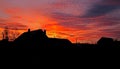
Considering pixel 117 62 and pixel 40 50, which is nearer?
pixel 40 50

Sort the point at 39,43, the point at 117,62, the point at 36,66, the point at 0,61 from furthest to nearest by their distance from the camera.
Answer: the point at 39,43
the point at 117,62
the point at 36,66
the point at 0,61

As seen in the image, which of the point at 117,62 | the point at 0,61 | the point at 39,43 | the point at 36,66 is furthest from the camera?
the point at 39,43

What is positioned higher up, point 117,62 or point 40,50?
point 40,50

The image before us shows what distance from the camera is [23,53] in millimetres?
13789

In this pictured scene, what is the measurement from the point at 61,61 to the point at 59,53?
0.60m

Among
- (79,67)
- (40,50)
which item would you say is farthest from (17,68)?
(79,67)

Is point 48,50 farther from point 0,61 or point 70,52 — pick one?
point 0,61

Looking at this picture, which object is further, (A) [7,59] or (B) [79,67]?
(B) [79,67]

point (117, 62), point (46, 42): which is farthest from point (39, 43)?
point (117, 62)

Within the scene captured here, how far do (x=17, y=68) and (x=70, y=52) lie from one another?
4026 mm

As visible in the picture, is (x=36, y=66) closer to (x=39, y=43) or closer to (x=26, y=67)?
(x=26, y=67)

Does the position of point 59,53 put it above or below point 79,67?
above

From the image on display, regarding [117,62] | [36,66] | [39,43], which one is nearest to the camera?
[36,66]

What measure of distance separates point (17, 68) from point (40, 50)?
6.35 feet
